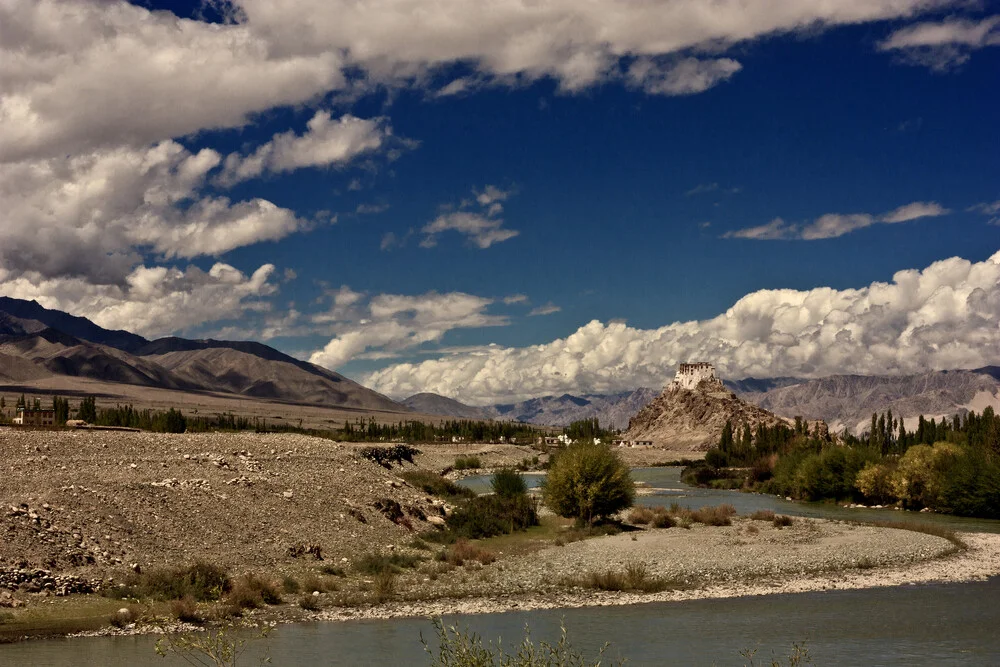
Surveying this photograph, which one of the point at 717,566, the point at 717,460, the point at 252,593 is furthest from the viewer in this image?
the point at 717,460

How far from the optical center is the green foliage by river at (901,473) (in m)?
79.4

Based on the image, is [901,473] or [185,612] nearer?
[185,612]

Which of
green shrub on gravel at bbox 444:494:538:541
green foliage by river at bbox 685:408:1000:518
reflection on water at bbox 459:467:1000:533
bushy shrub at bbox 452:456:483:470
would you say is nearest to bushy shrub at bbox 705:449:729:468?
green foliage by river at bbox 685:408:1000:518

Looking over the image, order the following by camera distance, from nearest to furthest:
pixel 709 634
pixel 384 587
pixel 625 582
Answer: pixel 709 634 → pixel 384 587 → pixel 625 582

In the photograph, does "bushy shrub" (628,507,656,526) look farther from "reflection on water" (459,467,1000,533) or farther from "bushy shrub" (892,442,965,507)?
"bushy shrub" (892,442,965,507)

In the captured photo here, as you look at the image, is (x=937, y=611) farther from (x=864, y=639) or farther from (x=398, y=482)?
(x=398, y=482)

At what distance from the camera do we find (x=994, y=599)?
4094cm

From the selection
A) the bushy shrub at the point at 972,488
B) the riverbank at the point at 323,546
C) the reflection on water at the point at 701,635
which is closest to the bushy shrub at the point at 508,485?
the riverbank at the point at 323,546

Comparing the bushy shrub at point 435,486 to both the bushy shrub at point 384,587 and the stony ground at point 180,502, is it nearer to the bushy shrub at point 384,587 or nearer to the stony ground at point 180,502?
the stony ground at point 180,502

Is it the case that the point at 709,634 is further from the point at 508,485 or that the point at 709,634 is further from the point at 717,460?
the point at 717,460

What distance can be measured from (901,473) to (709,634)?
62.8 metres

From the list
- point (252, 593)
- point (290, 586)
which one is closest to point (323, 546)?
point (290, 586)

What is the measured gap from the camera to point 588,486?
63.6m

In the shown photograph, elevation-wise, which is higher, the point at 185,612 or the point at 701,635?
the point at 185,612
